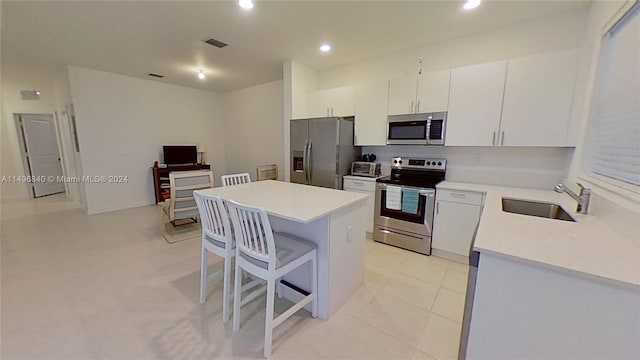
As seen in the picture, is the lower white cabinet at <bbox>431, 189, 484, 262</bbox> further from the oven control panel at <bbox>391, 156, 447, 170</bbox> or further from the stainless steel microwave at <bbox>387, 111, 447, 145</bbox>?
the stainless steel microwave at <bbox>387, 111, 447, 145</bbox>

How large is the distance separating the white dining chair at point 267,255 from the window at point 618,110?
76.0 inches

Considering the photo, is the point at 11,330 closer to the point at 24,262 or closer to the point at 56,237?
the point at 24,262

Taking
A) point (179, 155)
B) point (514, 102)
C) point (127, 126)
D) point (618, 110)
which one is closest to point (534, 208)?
point (618, 110)

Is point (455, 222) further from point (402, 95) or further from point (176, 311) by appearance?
point (176, 311)

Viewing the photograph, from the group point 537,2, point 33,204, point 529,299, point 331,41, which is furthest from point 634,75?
point 33,204

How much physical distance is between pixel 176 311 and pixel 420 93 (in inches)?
132

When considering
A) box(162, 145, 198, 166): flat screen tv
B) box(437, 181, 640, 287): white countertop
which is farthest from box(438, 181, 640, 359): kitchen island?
box(162, 145, 198, 166): flat screen tv

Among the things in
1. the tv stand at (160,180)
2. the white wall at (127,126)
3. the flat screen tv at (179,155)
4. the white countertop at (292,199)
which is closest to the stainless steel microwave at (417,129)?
the white countertop at (292,199)

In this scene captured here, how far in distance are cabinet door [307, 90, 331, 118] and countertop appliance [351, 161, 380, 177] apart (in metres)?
0.92

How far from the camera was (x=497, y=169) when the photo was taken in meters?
2.86

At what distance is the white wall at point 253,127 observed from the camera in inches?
207

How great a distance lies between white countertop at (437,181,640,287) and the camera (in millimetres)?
900

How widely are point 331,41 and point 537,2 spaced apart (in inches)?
79.9

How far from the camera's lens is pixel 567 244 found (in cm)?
110
